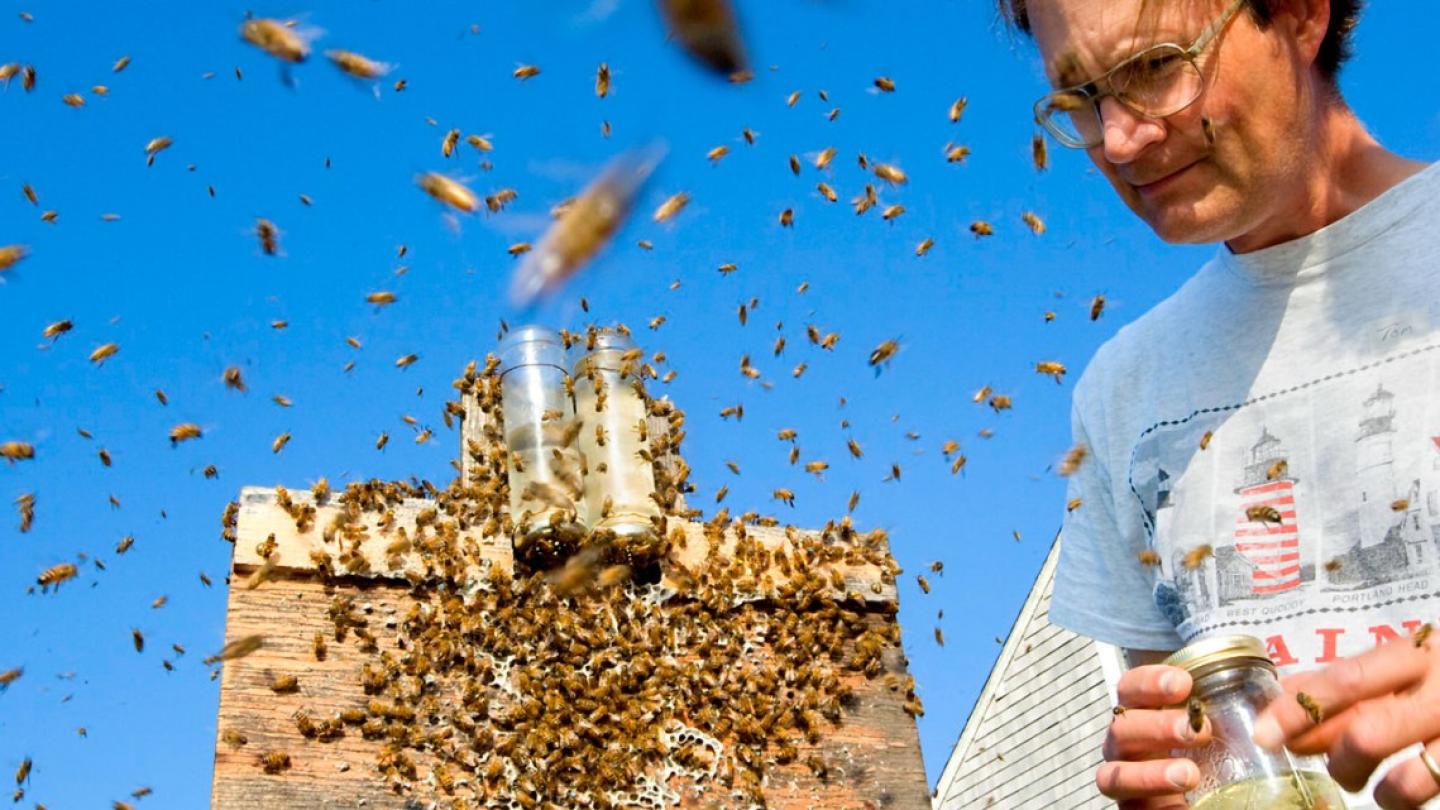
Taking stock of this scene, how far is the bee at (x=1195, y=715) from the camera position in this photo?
193cm

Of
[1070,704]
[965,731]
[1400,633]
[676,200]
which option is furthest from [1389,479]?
[965,731]

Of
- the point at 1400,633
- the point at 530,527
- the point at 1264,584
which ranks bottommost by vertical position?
the point at 1400,633

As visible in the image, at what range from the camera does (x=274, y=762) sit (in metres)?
4.14

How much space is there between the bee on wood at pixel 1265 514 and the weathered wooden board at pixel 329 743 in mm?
2410

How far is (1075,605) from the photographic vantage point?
3.12 m

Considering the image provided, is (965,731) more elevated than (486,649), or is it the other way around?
(965,731)

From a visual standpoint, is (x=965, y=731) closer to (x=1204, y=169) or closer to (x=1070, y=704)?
(x=1070, y=704)

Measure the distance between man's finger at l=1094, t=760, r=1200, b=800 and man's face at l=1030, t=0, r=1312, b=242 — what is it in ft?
3.62

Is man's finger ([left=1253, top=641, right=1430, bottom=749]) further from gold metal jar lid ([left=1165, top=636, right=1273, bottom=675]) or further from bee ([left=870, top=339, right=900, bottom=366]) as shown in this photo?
bee ([left=870, top=339, right=900, bottom=366])

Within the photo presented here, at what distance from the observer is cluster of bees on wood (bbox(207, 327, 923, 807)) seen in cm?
438

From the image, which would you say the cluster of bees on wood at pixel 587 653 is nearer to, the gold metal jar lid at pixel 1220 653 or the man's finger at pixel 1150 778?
the man's finger at pixel 1150 778

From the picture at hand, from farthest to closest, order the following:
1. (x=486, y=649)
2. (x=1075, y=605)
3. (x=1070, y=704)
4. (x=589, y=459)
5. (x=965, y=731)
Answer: (x=965, y=731), (x=1070, y=704), (x=589, y=459), (x=486, y=649), (x=1075, y=605)

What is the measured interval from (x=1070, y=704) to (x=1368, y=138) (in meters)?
9.90

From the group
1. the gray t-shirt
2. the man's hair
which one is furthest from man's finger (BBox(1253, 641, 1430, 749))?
the man's hair
